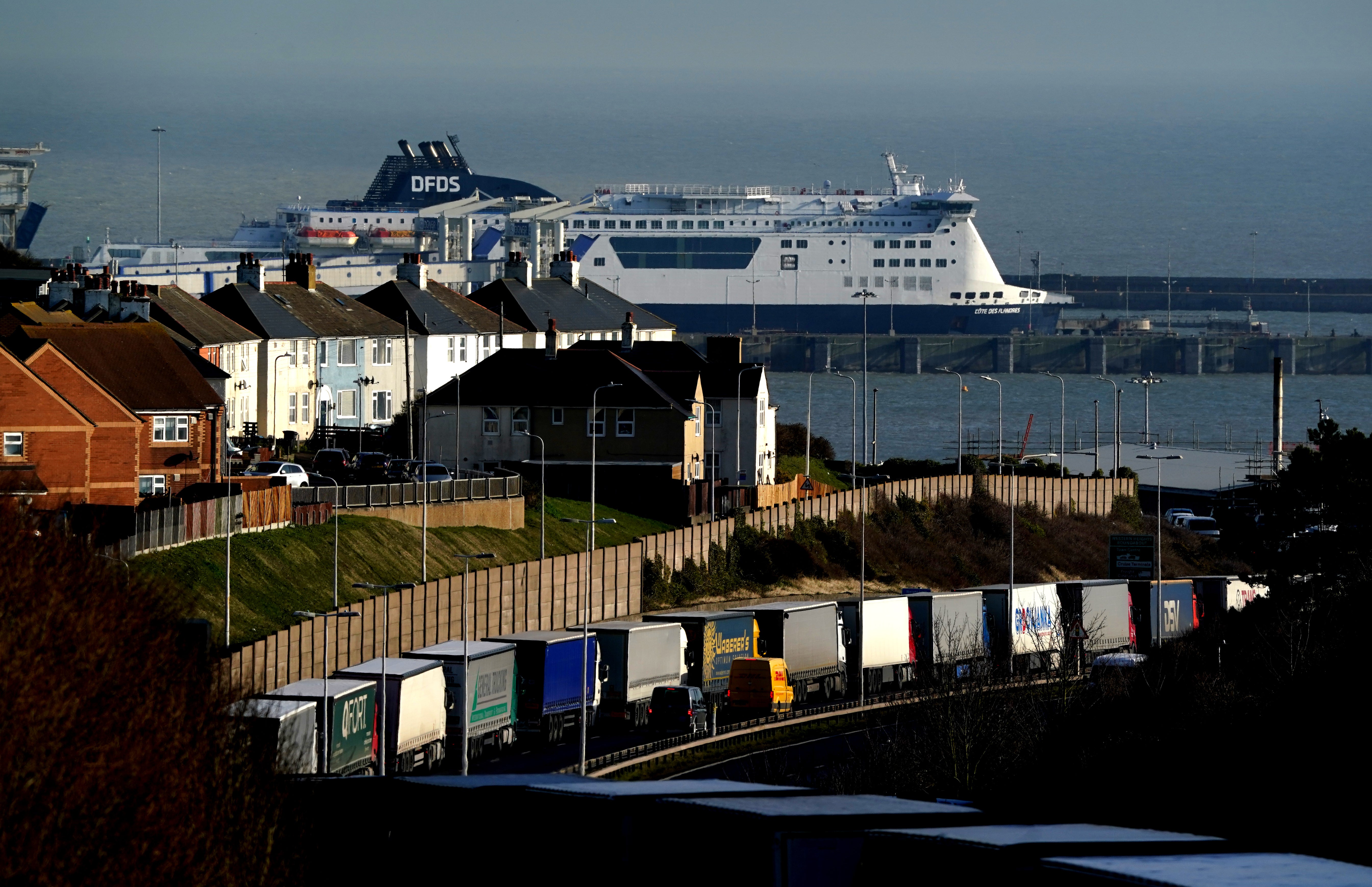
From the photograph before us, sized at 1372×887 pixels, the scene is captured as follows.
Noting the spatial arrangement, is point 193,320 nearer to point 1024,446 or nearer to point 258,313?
point 258,313

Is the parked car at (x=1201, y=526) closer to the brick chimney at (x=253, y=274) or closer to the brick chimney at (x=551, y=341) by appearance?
the brick chimney at (x=551, y=341)

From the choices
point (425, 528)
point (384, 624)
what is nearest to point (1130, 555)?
point (425, 528)

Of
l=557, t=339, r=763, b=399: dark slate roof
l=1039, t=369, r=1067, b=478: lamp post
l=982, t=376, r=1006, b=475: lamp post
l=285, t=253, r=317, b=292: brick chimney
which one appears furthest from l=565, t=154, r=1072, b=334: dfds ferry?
l=557, t=339, r=763, b=399: dark slate roof

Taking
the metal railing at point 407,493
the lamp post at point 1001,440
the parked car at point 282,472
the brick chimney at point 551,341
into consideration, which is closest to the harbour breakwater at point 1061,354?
the lamp post at point 1001,440

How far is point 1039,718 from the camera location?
2853 centimetres

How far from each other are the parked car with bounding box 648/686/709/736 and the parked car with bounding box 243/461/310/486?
11.7 meters

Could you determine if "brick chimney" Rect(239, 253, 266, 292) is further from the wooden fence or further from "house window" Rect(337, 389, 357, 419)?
the wooden fence

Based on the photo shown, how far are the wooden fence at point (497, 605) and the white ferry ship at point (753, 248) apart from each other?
116 meters

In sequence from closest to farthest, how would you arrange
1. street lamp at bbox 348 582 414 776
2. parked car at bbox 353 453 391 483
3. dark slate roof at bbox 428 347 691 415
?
street lamp at bbox 348 582 414 776
parked car at bbox 353 453 391 483
dark slate roof at bbox 428 347 691 415

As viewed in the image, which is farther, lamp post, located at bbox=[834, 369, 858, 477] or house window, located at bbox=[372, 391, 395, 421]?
house window, located at bbox=[372, 391, 395, 421]

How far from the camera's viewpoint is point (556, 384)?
171ft

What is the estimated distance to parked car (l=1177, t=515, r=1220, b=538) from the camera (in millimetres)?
61969

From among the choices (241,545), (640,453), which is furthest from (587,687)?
(640,453)

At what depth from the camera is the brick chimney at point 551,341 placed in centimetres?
5341
